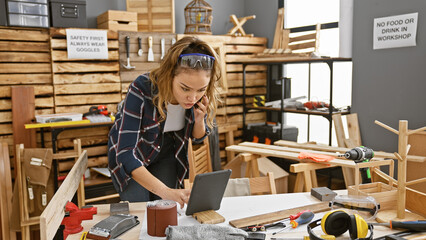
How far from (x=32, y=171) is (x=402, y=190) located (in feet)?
9.30

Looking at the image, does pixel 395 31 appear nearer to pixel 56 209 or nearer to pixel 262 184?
pixel 262 184

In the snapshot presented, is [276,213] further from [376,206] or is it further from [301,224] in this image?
[376,206]

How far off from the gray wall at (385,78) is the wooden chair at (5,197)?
3.19m

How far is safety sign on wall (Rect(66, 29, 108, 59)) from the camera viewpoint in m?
3.85

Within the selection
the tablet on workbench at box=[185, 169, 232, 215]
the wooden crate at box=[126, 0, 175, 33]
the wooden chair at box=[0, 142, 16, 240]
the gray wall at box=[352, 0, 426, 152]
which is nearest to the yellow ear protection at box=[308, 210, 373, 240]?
the tablet on workbench at box=[185, 169, 232, 215]

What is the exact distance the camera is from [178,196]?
1644 millimetres

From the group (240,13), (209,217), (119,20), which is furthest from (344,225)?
(240,13)

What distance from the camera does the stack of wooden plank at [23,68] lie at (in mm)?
3674

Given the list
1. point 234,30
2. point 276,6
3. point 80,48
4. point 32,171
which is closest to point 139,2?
point 80,48

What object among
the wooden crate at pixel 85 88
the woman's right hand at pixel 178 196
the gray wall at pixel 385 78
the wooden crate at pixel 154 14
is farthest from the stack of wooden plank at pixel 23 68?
the gray wall at pixel 385 78

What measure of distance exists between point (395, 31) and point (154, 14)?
2.56m

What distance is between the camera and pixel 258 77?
5.05 metres

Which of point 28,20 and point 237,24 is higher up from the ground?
point 237,24

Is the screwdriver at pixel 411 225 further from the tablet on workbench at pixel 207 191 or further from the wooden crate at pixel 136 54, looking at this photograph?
the wooden crate at pixel 136 54
